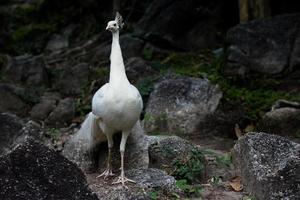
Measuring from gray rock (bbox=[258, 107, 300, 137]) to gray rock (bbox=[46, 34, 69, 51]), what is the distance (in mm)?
6686

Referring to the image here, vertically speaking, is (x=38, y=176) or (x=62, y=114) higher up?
(x=62, y=114)

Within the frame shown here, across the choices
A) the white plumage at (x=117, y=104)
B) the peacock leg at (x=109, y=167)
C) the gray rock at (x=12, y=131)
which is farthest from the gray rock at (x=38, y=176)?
the gray rock at (x=12, y=131)

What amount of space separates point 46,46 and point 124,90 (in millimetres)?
8711

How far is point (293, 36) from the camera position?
1049cm

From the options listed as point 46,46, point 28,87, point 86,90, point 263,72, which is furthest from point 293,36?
point 46,46

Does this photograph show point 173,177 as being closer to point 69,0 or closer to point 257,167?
point 257,167

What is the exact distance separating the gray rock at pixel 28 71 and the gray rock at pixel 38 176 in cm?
664

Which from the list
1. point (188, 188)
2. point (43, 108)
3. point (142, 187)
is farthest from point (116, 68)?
point (43, 108)

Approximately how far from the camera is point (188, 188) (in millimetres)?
6145

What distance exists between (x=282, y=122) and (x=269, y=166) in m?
2.69

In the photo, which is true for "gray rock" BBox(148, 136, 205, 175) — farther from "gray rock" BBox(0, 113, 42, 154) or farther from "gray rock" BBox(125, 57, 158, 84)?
"gray rock" BBox(125, 57, 158, 84)

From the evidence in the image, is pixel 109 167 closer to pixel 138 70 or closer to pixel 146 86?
pixel 146 86

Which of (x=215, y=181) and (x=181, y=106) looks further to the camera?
(x=181, y=106)

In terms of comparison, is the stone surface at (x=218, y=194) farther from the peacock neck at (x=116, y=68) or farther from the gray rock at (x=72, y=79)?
the gray rock at (x=72, y=79)
